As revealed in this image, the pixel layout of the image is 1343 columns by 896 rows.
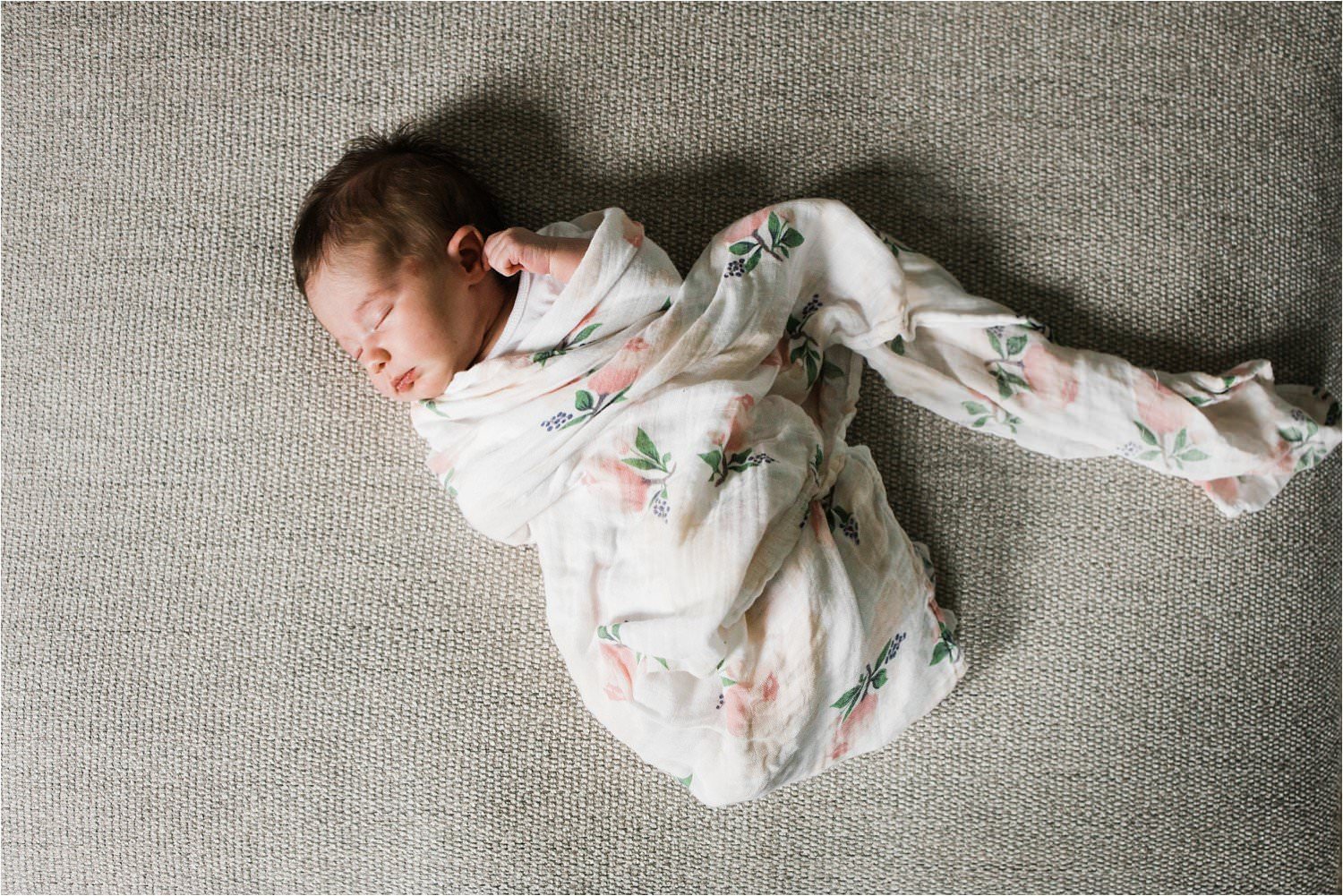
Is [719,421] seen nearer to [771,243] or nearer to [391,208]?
[771,243]

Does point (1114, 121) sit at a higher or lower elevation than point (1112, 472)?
higher

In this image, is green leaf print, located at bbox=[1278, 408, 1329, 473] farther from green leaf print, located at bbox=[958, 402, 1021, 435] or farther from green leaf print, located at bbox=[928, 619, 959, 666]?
green leaf print, located at bbox=[928, 619, 959, 666]

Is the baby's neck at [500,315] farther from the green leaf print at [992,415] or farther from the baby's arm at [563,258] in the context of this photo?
the green leaf print at [992,415]

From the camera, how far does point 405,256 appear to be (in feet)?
2.77

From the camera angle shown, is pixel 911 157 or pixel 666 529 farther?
pixel 911 157

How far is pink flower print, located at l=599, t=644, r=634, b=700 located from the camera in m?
0.88

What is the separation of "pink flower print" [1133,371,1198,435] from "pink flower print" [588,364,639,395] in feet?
1.76

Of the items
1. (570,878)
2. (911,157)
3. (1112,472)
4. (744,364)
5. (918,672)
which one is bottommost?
(570,878)

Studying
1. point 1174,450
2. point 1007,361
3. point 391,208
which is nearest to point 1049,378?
point 1007,361

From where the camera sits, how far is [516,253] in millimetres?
855

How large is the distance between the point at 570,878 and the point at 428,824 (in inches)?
6.5

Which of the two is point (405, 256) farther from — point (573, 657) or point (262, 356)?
point (573, 657)

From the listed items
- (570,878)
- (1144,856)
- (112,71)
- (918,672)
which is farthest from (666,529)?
(112,71)

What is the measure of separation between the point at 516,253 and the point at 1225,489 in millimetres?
796
